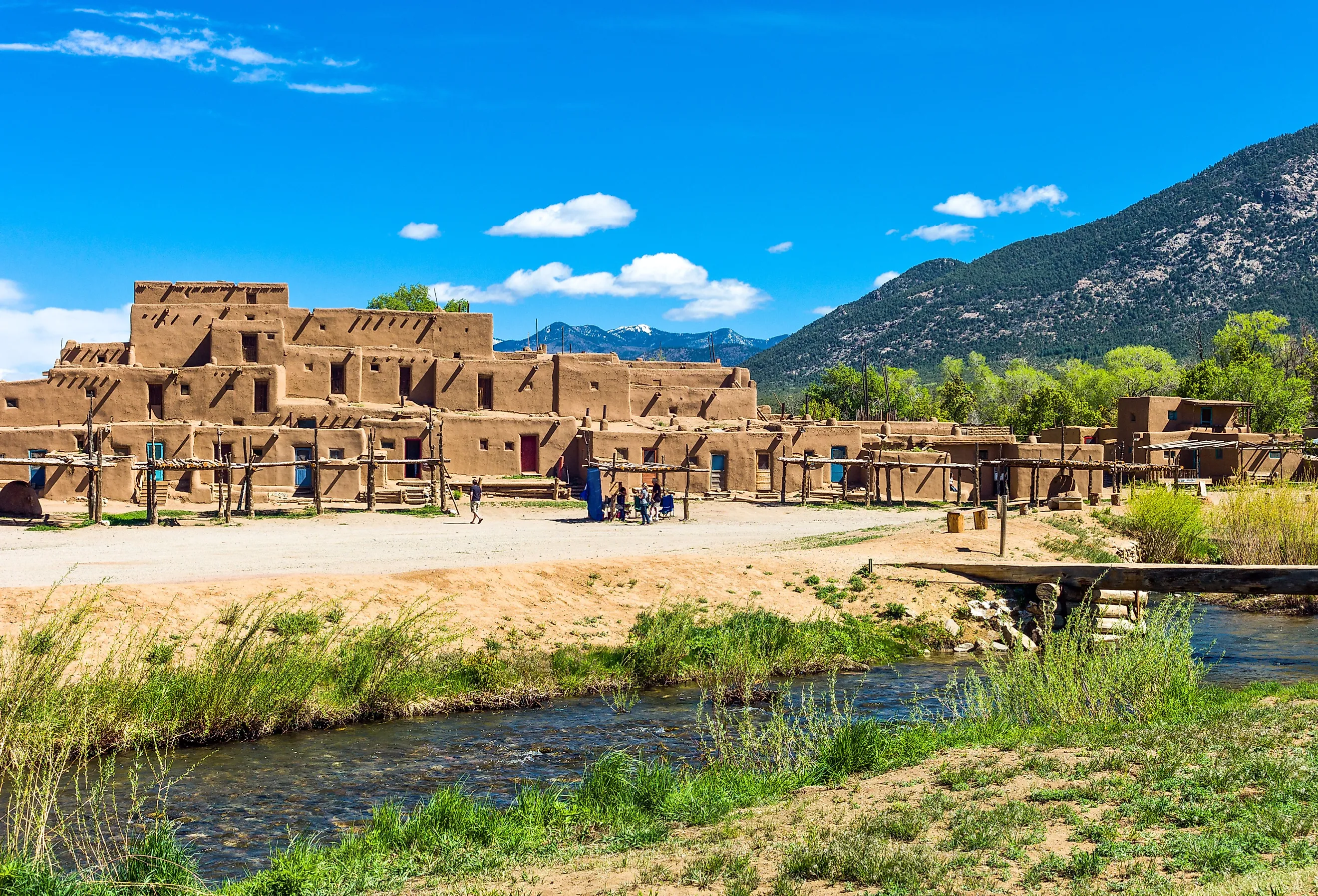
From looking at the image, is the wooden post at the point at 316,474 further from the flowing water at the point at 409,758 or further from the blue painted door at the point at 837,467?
the flowing water at the point at 409,758

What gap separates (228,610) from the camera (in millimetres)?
15078

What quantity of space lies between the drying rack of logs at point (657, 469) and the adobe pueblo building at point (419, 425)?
0.79ft

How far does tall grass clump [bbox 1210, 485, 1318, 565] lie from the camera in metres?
21.9

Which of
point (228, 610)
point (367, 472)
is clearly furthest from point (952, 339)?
point (228, 610)

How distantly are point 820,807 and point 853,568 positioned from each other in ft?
43.4

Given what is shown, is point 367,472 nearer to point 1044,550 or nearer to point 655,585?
point 655,585

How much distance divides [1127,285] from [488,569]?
13018 cm

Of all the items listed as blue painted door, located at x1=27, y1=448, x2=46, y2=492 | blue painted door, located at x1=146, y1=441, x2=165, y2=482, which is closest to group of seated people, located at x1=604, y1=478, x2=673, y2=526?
blue painted door, located at x1=146, y1=441, x2=165, y2=482

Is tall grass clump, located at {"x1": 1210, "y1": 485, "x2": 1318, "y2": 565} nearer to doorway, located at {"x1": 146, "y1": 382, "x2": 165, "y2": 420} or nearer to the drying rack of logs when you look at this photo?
the drying rack of logs

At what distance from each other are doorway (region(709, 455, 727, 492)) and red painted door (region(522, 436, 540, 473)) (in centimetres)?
698

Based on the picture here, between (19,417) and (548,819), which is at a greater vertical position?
(19,417)

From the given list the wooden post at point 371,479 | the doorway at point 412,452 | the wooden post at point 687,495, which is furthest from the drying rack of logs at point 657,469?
the wooden post at point 371,479

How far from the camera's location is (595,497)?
113 ft

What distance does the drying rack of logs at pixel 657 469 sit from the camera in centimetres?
3588
